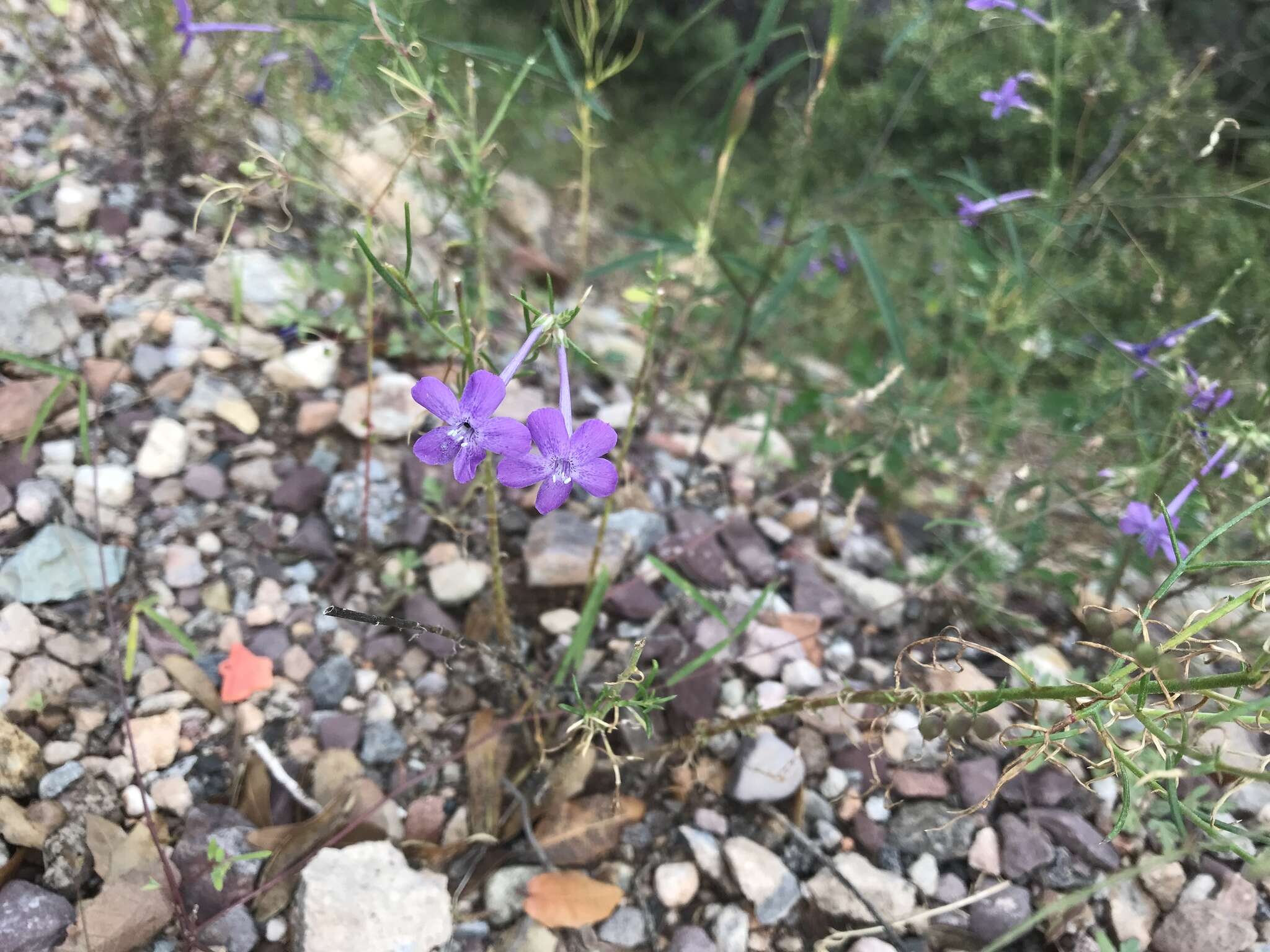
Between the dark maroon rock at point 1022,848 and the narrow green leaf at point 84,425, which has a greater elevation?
the narrow green leaf at point 84,425

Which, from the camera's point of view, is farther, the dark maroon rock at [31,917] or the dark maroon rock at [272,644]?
the dark maroon rock at [272,644]

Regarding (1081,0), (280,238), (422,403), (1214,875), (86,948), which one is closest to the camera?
(422,403)

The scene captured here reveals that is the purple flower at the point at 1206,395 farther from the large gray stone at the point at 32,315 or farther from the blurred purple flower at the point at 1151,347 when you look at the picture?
the large gray stone at the point at 32,315

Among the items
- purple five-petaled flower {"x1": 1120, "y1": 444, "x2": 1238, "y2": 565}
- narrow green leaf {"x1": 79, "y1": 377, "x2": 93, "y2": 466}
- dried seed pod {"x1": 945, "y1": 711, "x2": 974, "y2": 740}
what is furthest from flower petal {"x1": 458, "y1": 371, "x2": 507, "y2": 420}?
purple five-petaled flower {"x1": 1120, "y1": 444, "x2": 1238, "y2": 565}

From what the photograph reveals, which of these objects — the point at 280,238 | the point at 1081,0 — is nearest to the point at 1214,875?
the point at 280,238

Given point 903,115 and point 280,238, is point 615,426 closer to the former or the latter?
point 280,238

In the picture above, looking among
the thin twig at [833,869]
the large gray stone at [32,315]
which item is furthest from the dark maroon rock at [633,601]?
the large gray stone at [32,315]

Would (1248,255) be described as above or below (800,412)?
above
